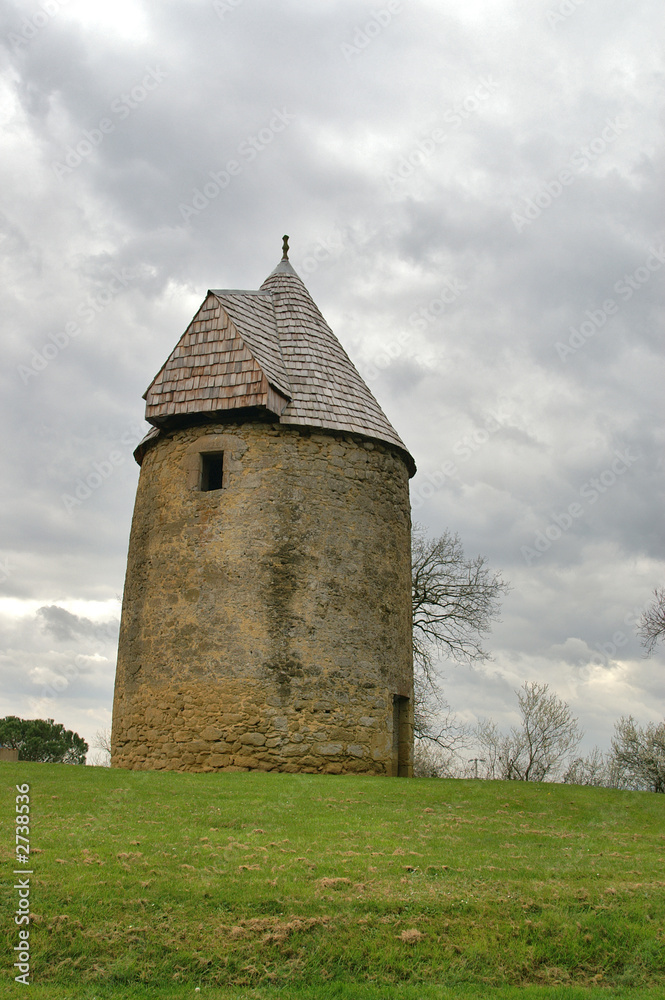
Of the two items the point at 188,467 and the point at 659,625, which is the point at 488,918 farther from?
the point at 659,625

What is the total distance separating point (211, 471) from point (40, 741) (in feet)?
43.4

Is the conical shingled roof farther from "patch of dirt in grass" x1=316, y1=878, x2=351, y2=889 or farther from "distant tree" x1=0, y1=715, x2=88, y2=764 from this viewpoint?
"distant tree" x1=0, y1=715, x2=88, y2=764

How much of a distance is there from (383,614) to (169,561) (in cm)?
379

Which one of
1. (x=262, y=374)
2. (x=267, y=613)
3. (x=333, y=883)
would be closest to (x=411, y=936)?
(x=333, y=883)

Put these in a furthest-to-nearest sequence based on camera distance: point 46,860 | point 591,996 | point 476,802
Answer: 1. point 476,802
2. point 46,860
3. point 591,996

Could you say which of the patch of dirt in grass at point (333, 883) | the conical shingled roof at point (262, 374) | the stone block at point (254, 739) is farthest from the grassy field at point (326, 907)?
the conical shingled roof at point (262, 374)

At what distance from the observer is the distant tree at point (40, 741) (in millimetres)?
23766

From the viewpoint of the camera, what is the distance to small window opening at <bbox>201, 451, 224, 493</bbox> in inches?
590

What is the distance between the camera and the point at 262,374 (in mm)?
14555

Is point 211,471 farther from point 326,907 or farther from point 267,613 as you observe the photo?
point 326,907

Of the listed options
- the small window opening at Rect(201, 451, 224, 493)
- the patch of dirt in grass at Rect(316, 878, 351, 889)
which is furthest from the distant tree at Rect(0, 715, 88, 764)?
the patch of dirt in grass at Rect(316, 878, 351, 889)

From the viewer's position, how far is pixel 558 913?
680cm

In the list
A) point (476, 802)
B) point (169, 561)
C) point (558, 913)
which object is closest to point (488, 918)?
point (558, 913)

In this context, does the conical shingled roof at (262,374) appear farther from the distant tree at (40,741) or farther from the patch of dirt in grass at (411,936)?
the distant tree at (40,741)
